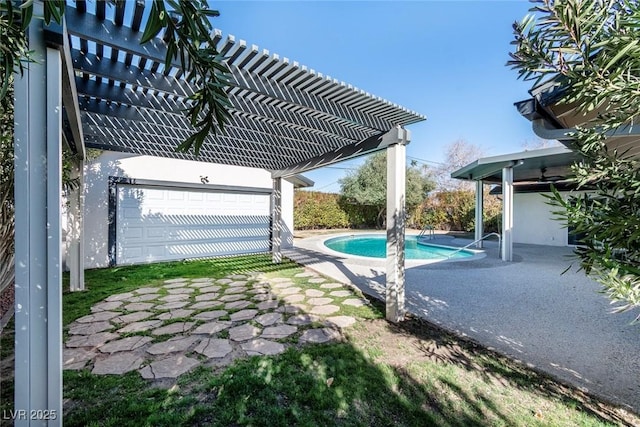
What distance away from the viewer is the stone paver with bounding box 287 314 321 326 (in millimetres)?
4197

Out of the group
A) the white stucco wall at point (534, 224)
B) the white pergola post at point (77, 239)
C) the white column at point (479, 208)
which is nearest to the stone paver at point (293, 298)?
the white pergola post at point (77, 239)

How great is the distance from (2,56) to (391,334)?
425 centimetres

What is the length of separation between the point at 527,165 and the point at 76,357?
13.4 metres

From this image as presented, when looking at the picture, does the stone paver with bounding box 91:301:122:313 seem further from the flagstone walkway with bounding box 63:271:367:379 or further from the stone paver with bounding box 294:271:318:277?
the stone paver with bounding box 294:271:318:277

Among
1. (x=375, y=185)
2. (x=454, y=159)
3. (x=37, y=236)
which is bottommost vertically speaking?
(x=37, y=236)

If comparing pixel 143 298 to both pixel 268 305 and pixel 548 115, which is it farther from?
pixel 548 115

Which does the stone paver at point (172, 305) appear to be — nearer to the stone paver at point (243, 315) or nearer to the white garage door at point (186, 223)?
the stone paver at point (243, 315)

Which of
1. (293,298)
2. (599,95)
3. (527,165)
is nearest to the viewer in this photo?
(599,95)

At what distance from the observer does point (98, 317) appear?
437cm

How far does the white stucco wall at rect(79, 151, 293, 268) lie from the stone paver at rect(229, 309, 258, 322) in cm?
613

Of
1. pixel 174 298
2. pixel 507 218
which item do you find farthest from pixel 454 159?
pixel 174 298

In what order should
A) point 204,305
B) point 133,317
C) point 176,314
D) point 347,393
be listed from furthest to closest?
point 204,305, point 176,314, point 133,317, point 347,393

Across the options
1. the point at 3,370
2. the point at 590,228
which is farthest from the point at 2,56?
the point at 3,370

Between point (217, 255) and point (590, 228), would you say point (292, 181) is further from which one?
point (590, 228)
